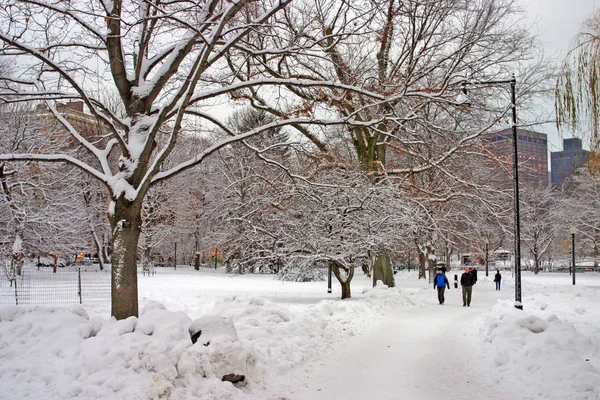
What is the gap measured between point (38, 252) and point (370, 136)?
866 inches

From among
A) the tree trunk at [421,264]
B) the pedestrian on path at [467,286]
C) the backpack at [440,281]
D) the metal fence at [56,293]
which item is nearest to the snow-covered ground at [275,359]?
the pedestrian on path at [467,286]

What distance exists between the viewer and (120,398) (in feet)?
18.2

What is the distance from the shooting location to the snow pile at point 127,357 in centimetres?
564

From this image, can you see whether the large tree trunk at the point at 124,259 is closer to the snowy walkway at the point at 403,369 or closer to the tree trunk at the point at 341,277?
the snowy walkway at the point at 403,369

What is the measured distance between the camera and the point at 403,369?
8484 mm

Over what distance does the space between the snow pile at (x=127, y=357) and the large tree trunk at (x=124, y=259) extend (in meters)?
0.47

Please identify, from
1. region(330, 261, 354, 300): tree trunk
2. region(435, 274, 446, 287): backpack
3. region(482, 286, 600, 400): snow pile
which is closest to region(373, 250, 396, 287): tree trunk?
region(435, 274, 446, 287): backpack

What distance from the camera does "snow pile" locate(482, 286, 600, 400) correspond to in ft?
21.8

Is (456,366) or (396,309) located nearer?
(456,366)

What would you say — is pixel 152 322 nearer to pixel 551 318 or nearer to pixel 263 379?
pixel 263 379

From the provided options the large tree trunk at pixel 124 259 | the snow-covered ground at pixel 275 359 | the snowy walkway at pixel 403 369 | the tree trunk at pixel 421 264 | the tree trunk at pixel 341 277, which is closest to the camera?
the snow-covered ground at pixel 275 359

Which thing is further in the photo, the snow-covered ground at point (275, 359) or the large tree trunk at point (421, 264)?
the large tree trunk at point (421, 264)

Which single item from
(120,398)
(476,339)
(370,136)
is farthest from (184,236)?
(120,398)

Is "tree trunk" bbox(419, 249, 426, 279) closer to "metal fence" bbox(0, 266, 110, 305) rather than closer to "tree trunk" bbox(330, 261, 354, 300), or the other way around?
"tree trunk" bbox(330, 261, 354, 300)
